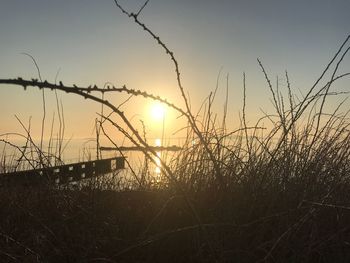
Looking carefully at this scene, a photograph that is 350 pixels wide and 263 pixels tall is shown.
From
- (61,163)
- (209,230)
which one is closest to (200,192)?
(209,230)

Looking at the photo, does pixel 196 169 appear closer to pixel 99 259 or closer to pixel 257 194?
pixel 257 194

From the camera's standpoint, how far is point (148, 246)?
2.22 m

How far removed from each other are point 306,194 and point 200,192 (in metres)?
0.59

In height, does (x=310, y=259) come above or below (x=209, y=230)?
below

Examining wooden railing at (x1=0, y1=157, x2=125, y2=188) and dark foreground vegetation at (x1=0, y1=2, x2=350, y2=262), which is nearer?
dark foreground vegetation at (x1=0, y1=2, x2=350, y2=262)

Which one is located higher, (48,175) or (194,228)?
(48,175)

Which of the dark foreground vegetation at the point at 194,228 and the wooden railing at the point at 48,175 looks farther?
the wooden railing at the point at 48,175

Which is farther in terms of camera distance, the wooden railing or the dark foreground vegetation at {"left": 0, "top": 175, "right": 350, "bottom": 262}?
the wooden railing

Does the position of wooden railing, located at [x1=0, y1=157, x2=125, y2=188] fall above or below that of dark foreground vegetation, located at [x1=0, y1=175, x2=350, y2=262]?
above

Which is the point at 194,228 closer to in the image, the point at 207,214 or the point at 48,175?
the point at 207,214

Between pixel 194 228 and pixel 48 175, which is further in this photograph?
pixel 48 175

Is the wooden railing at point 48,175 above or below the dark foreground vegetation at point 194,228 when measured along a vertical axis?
above

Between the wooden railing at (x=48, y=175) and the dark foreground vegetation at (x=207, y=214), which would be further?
the wooden railing at (x=48, y=175)

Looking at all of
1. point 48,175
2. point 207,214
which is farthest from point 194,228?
point 48,175
